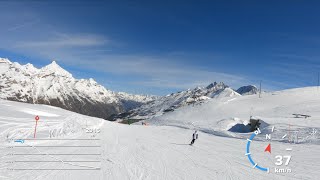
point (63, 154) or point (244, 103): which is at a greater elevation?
point (244, 103)

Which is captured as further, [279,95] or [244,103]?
[279,95]

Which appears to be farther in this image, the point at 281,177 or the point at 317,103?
the point at 317,103

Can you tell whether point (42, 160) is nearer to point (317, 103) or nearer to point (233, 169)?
point (233, 169)

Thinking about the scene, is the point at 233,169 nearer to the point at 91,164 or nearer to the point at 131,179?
the point at 131,179

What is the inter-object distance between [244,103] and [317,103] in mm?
25442

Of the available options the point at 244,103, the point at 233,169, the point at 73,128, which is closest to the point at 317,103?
the point at 244,103

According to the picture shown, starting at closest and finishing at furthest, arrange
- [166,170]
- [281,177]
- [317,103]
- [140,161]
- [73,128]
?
[281,177] → [166,170] → [140,161] → [73,128] → [317,103]

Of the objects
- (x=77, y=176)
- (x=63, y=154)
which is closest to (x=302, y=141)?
(x=63, y=154)

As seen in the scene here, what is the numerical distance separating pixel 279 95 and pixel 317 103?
27.9 meters

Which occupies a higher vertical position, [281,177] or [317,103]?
[317,103]

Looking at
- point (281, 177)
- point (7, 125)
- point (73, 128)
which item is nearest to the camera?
point (281, 177)

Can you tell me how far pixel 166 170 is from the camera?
17.5m

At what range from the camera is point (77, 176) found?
47.7 ft

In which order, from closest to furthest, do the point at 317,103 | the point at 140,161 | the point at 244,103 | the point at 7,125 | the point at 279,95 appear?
the point at 140,161 < the point at 7,125 < the point at 317,103 < the point at 244,103 < the point at 279,95
